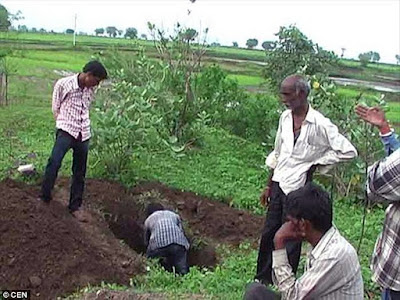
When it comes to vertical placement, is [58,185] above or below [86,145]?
below

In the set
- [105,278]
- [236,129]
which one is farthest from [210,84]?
[105,278]

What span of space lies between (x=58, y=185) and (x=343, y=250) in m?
5.17

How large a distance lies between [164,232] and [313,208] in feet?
11.7

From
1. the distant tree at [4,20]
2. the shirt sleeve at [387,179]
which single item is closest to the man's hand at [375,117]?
the shirt sleeve at [387,179]

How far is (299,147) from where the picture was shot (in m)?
5.19

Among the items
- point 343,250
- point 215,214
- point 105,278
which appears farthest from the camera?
point 215,214

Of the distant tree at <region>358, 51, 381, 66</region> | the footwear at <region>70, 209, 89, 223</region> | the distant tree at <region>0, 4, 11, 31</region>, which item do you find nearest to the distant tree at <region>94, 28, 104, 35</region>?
the distant tree at <region>358, 51, 381, 66</region>

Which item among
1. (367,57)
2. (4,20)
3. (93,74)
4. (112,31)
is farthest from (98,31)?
(93,74)

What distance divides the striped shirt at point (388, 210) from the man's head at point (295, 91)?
4.77ft

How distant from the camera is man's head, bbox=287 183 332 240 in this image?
3.40 m

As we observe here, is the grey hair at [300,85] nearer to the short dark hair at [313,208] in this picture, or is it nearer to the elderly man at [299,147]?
the elderly man at [299,147]

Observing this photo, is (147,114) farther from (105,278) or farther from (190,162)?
(105,278)

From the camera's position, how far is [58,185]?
26.2ft

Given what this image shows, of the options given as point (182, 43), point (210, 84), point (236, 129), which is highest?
point (182, 43)
